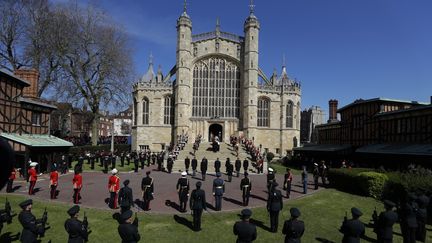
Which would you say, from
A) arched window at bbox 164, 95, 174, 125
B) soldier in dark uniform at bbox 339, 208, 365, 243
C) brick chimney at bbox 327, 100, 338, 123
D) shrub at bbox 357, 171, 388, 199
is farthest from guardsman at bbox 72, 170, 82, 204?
brick chimney at bbox 327, 100, 338, 123

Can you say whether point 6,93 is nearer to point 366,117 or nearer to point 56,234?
point 56,234

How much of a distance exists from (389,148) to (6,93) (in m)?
26.7

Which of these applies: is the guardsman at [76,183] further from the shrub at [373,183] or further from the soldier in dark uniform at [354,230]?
the shrub at [373,183]

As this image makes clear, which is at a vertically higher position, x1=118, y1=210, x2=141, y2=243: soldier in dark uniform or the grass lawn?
x1=118, y1=210, x2=141, y2=243: soldier in dark uniform

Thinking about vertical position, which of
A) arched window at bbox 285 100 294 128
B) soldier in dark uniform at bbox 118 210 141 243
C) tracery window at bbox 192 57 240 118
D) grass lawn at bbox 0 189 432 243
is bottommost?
grass lawn at bbox 0 189 432 243

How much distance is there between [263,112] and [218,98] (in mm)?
6781

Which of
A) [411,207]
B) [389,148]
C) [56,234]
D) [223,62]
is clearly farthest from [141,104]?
[411,207]

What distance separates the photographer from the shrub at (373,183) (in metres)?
16.4

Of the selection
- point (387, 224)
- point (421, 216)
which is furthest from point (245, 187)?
point (421, 216)

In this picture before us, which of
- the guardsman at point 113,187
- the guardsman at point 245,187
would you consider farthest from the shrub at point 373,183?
the guardsman at point 113,187

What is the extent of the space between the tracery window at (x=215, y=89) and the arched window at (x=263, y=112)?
3379 millimetres

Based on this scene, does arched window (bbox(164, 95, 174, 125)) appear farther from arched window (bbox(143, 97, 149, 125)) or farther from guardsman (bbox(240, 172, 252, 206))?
guardsman (bbox(240, 172, 252, 206))

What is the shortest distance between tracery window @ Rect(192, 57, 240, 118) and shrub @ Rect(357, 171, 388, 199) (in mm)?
27555

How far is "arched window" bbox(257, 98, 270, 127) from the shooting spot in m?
44.8
